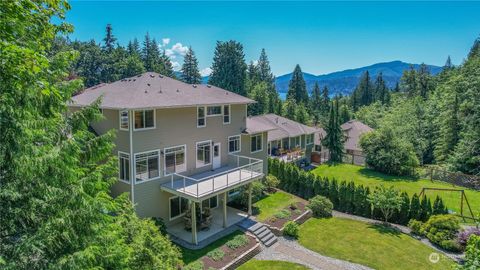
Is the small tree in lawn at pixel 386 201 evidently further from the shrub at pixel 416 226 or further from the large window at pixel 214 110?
the large window at pixel 214 110

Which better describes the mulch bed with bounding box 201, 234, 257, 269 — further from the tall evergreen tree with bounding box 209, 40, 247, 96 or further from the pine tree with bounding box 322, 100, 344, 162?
the tall evergreen tree with bounding box 209, 40, 247, 96

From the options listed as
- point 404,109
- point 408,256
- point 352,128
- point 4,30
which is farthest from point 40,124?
point 404,109

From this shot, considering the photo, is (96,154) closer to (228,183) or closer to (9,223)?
(9,223)

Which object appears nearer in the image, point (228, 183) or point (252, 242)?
point (252, 242)

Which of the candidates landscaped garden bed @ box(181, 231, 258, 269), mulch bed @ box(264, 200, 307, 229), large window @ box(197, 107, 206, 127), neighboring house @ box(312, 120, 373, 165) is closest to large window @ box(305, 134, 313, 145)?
neighboring house @ box(312, 120, 373, 165)

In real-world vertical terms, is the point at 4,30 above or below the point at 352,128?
above

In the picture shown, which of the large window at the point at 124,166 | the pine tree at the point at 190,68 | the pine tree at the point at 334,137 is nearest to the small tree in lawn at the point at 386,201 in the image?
the large window at the point at 124,166

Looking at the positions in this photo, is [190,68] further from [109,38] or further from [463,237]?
[463,237]
